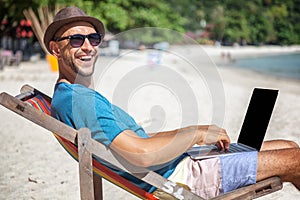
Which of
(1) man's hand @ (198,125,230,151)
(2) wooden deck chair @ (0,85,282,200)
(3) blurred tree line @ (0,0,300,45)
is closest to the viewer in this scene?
→ (2) wooden deck chair @ (0,85,282,200)

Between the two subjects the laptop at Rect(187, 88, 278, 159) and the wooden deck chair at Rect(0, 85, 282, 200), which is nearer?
the wooden deck chair at Rect(0, 85, 282, 200)

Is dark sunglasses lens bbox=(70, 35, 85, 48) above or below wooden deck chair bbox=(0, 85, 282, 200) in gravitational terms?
above

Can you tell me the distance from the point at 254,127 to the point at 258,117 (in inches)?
2.9

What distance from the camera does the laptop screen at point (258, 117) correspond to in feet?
8.43

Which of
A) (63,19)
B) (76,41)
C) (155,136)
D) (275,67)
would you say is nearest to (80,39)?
(76,41)

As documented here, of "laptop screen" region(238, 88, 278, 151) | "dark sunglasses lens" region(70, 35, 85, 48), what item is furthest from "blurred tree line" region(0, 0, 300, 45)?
"dark sunglasses lens" region(70, 35, 85, 48)

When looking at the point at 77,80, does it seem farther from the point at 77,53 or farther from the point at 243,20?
the point at 243,20

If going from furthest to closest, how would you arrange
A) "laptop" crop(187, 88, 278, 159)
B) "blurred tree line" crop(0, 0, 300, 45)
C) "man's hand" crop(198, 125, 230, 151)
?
"blurred tree line" crop(0, 0, 300, 45)
"laptop" crop(187, 88, 278, 159)
"man's hand" crop(198, 125, 230, 151)

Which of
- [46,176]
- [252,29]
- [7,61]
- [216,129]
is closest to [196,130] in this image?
[216,129]

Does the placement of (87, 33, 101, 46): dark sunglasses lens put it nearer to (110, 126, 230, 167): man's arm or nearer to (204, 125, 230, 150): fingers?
(110, 126, 230, 167): man's arm

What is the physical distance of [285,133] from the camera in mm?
6430

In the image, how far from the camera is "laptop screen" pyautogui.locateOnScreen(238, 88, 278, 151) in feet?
8.43

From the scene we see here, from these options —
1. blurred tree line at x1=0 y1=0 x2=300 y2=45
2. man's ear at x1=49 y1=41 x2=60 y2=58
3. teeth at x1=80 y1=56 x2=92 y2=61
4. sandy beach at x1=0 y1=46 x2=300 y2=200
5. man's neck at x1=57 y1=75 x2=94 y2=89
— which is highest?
man's ear at x1=49 y1=41 x2=60 y2=58

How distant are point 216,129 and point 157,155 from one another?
55cm
